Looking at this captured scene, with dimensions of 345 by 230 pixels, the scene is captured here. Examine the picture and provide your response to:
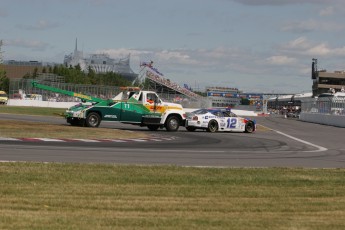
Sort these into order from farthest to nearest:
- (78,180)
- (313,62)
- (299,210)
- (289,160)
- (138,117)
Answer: (313,62) → (138,117) → (289,160) → (78,180) → (299,210)

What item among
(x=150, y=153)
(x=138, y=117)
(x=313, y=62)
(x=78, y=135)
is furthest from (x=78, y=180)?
(x=313, y=62)

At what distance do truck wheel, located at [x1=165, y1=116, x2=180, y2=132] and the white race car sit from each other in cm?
104

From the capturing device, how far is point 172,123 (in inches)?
1281

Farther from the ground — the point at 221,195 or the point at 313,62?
the point at 313,62

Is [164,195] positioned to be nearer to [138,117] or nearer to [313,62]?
[138,117]

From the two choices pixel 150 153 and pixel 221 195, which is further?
pixel 150 153

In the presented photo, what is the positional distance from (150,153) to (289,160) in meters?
3.88

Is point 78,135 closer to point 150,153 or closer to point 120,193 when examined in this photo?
point 150,153

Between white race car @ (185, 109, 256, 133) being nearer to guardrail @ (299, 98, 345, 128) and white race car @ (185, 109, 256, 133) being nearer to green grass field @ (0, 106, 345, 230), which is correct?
green grass field @ (0, 106, 345, 230)

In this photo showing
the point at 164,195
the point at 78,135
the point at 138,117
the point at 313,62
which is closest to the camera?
the point at 164,195

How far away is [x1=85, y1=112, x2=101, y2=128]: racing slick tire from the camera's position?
102 feet

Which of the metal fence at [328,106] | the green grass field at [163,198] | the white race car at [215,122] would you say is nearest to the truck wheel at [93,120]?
the white race car at [215,122]

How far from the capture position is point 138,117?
104 ft

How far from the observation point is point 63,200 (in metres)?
8.88
